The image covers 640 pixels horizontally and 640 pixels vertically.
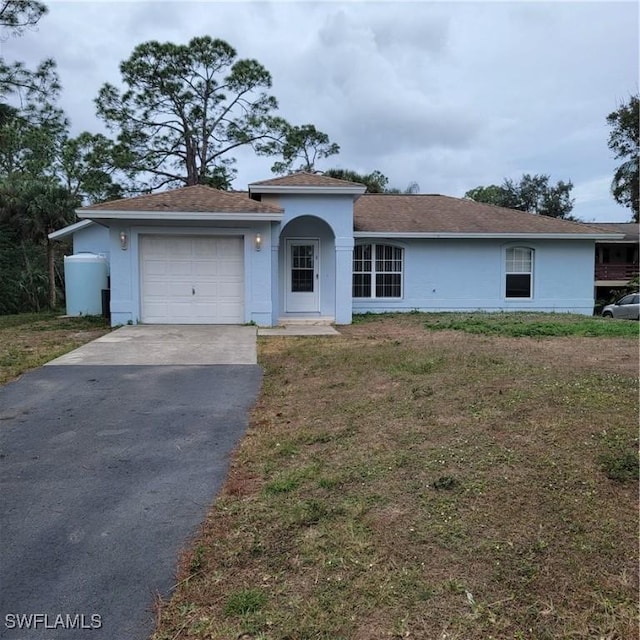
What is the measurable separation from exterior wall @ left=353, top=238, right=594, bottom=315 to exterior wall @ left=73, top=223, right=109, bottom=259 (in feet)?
28.8

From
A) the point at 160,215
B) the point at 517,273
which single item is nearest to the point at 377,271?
the point at 517,273

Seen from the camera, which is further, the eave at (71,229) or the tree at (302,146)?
the tree at (302,146)

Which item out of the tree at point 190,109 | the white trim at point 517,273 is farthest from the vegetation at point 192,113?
the white trim at point 517,273

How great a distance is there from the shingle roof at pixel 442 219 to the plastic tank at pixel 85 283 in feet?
26.3

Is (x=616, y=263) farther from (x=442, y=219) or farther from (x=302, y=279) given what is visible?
(x=302, y=279)

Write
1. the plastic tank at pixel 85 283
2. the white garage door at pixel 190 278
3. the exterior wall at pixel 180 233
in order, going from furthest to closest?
the plastic tank at pixel 85 283 → the white garage door at pixel 190 278 → the exterior wall at pixel 180 233

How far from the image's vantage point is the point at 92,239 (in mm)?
17625

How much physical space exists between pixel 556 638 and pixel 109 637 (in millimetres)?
1965

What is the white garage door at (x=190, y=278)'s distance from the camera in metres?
12.5

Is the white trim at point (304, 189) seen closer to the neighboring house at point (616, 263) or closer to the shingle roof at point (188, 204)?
the shingle roof at point (188, 204)

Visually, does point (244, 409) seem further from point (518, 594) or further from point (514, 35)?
point (514, 35)

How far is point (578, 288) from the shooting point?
57.1ft

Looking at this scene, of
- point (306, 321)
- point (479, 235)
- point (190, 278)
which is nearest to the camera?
point (190, 278)

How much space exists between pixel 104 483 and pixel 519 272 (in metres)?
15.9
